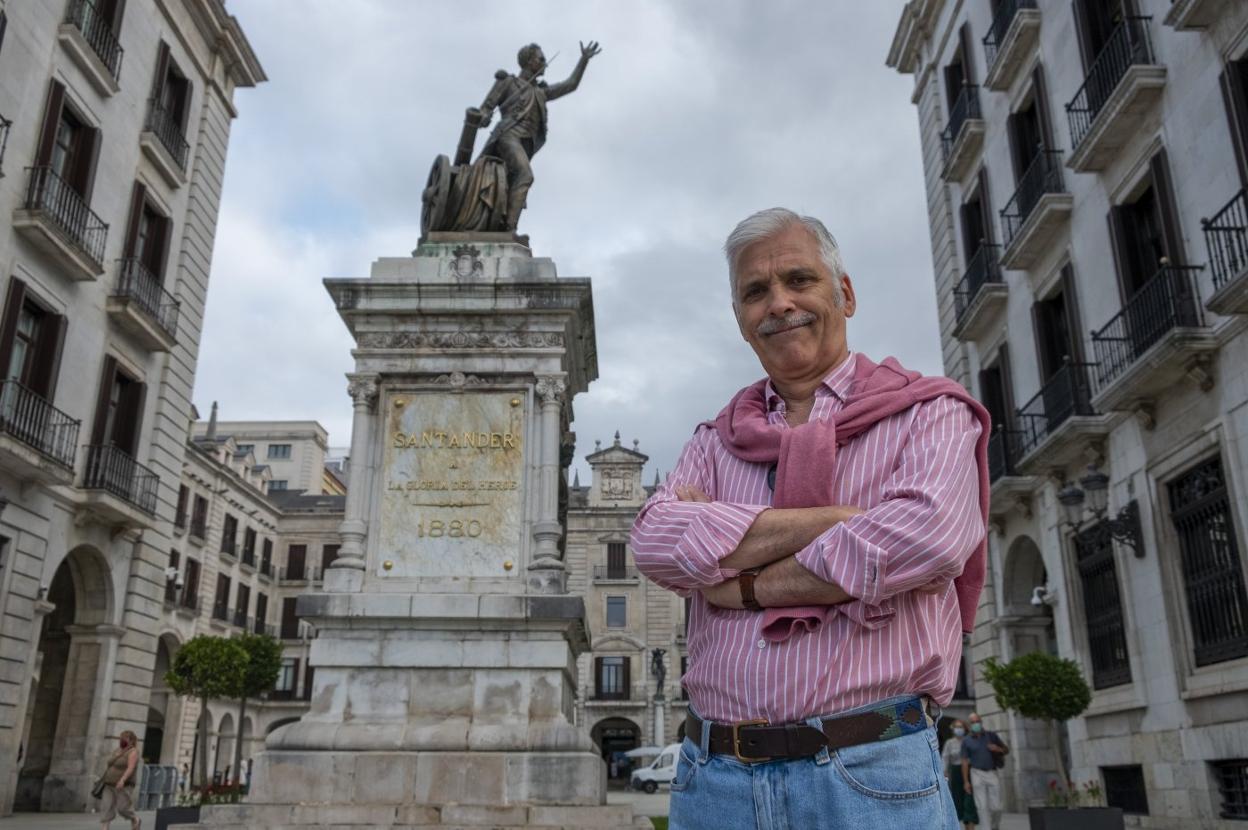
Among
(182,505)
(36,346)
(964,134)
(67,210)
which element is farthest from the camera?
(182,505)

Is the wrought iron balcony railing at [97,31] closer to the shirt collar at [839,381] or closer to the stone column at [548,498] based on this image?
the stone column at [548,498]

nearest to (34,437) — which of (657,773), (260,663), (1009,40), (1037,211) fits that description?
(260,663)

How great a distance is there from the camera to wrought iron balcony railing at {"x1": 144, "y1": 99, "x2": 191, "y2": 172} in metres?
Answer: 20.8

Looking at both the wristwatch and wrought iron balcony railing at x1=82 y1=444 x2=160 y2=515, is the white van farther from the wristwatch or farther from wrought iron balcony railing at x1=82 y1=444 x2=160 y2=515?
the wristwatch

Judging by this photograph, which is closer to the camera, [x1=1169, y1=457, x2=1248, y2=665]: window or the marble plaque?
the marble plaque

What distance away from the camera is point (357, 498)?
28.7ft

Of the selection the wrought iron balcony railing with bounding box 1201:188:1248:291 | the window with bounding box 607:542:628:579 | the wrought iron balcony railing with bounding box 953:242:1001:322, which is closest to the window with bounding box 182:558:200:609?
the window with bounding box 607:542:628:579

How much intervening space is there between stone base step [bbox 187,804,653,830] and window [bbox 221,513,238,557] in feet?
130

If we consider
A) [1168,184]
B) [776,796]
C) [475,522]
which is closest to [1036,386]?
[1168,184]

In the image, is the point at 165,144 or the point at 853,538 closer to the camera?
the point at 853,538

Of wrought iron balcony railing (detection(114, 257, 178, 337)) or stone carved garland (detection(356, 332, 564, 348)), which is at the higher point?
wrought iron balcony railing (detection(114, 257, 178, 337))

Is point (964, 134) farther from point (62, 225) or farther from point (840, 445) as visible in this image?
point (840, 445)

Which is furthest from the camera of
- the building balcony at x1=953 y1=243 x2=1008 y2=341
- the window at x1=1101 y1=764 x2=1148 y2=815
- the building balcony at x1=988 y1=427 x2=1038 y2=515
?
the building balcony at x1=953 y1=243 x2=1008 y2=341

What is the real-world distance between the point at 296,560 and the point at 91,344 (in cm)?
3597
